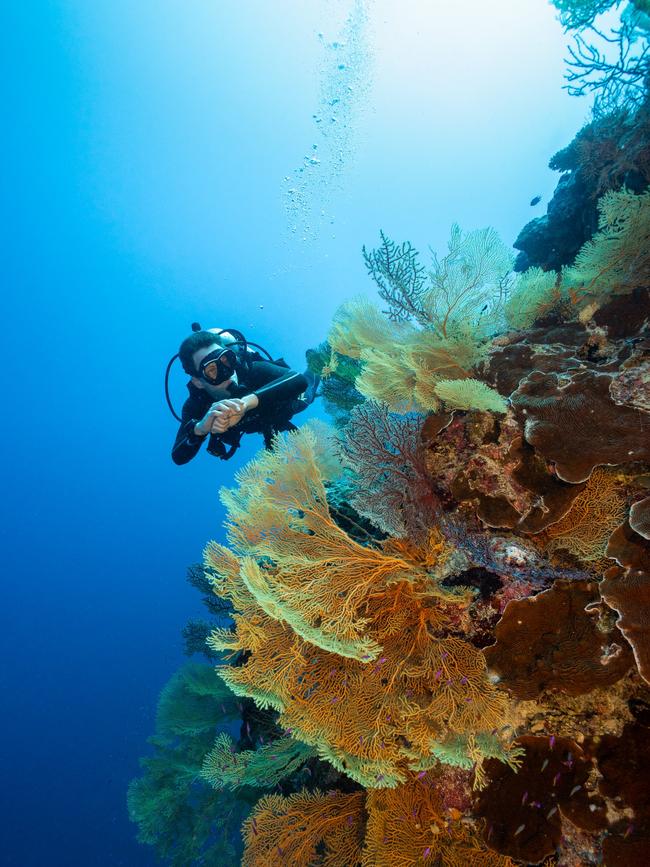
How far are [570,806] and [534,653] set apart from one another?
2.58 feet

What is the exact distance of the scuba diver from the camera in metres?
4.76

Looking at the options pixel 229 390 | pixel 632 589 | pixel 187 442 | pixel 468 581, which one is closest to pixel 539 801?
pixel 468 581

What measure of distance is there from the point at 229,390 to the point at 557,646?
4465 mm

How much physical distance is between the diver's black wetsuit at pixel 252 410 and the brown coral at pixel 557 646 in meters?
3.29

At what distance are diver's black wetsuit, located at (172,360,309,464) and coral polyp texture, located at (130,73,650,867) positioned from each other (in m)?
1.50

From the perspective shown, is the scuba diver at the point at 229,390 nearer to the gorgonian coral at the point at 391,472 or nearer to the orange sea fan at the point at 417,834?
the gorgonian coral at the point at 391,472

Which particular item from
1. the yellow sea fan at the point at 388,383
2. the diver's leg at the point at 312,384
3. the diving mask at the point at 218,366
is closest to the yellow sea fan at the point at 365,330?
the yellow sea fan at the point at 388,383

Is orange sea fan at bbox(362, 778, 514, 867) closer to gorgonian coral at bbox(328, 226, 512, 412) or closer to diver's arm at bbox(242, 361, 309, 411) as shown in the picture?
gorgonian coral at bbox(328, 226, 512, 412)

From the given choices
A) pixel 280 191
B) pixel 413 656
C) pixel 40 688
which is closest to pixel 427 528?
pixel 413 656

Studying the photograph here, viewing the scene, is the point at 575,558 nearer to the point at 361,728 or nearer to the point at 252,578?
the point at 361,728

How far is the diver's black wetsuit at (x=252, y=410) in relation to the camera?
4.78 meters

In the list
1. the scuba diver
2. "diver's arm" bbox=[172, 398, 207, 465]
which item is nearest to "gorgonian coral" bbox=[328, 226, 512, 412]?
the scuba diver

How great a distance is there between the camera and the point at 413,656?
2.64m

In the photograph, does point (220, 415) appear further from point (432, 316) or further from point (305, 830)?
point (305, 830)
